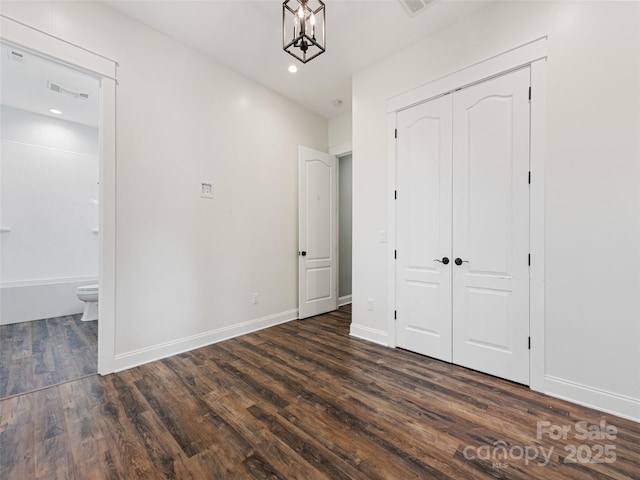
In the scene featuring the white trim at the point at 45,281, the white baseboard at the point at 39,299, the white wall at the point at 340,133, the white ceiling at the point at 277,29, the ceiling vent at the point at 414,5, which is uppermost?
the white ceiling at the point at 277,29

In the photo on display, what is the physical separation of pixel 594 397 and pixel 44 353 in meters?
4.81

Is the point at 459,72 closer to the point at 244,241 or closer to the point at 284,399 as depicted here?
the point at 244,241

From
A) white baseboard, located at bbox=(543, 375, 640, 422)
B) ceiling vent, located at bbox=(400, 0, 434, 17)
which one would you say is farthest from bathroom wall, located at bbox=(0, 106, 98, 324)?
white baseboard, located at bbox=(543, 375, 640, 422)

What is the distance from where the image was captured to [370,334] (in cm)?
325

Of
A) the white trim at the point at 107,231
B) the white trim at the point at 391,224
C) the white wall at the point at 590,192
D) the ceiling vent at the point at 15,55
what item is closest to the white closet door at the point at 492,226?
the white wall at the point at 590,192

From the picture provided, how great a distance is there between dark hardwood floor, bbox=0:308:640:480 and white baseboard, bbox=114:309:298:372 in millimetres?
Answer: 112

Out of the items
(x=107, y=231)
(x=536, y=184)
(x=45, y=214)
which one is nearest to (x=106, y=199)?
(x=107, y=231)

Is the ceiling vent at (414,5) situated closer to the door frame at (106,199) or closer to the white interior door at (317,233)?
the white interior door at (317,233)

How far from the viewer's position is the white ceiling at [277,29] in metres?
2.42

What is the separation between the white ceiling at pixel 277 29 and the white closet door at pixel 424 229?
2.30ft

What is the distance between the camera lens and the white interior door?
409 cm

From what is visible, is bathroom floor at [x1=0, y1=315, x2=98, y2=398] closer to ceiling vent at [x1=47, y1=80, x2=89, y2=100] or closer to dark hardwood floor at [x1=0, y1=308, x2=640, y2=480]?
dark hardwood floor at [x1=0, y1=308, x2=640, y2=480]

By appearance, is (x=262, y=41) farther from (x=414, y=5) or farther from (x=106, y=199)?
(x=106, y=199)

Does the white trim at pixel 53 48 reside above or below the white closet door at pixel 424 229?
above
